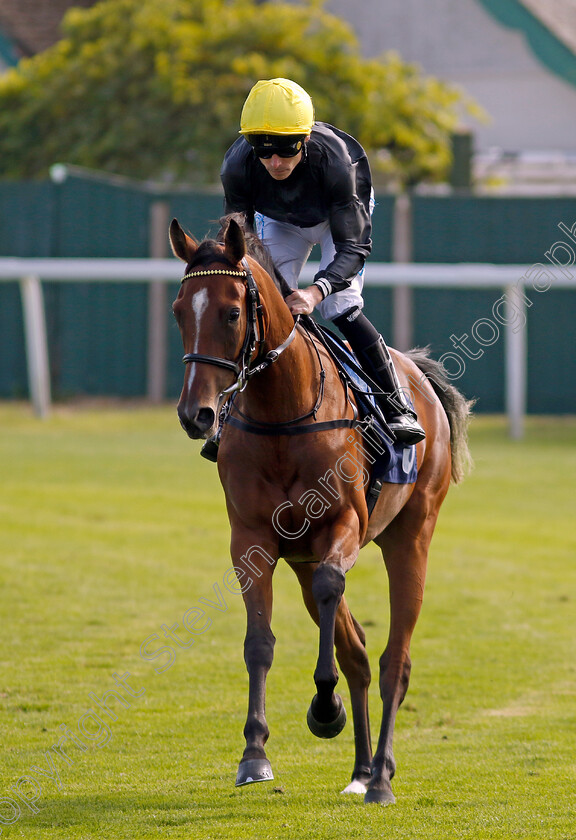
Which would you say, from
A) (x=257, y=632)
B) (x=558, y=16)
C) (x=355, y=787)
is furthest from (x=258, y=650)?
(x=558, y=16)

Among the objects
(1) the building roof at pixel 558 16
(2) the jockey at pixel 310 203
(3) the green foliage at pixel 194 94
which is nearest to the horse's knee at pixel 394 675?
(2) the jockey at pixel 310 203

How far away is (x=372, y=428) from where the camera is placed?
498 centimetres

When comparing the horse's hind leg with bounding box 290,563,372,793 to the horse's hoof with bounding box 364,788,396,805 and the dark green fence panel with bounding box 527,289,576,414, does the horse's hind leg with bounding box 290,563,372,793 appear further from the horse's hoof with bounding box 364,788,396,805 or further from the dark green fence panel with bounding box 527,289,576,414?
the dark green fence panel with bounding box 527,289,576,414

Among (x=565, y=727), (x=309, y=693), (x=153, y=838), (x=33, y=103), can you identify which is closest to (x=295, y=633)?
(x=309, y=693)

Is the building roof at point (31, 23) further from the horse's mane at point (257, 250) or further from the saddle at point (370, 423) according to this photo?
the horse's mane at point (257, 250)

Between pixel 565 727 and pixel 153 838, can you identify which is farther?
pixel 565 727

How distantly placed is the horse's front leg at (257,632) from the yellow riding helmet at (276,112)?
5.01 feet

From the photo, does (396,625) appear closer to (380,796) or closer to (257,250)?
(380,796)

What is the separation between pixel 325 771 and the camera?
197 inches

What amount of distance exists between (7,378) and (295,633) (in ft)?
34.6

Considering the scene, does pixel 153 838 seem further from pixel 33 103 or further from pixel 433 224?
pixel 33 103

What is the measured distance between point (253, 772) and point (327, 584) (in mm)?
680

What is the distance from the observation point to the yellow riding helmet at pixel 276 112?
4.54m

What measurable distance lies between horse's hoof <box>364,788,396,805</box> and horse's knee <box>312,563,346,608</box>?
0.80 metres
